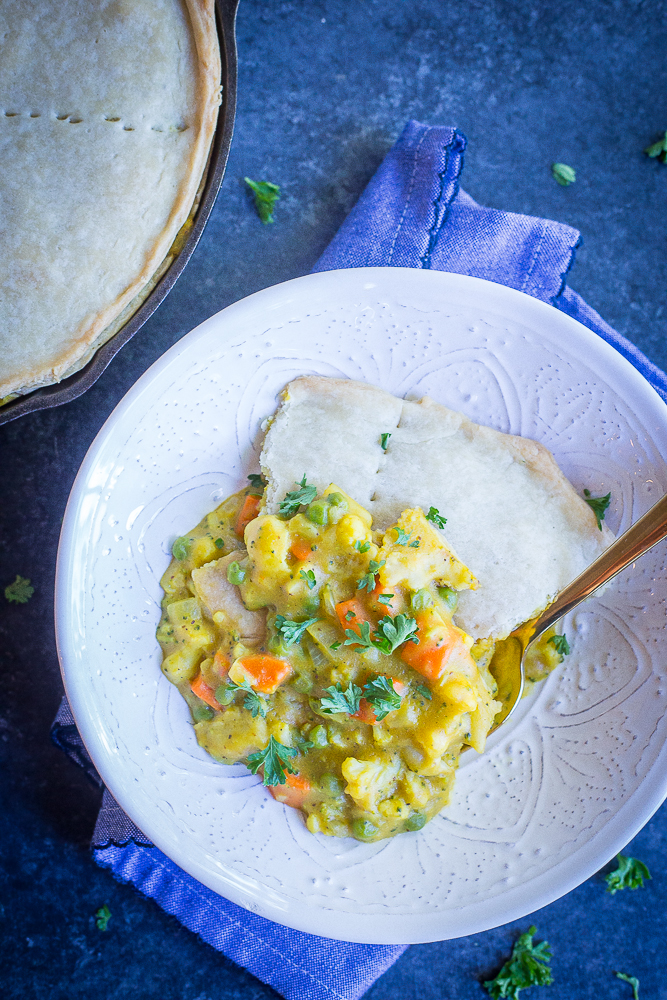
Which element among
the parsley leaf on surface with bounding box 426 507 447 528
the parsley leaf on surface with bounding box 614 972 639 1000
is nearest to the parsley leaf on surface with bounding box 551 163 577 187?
the parsley leaf on surface with bounding box 426 507 447 528

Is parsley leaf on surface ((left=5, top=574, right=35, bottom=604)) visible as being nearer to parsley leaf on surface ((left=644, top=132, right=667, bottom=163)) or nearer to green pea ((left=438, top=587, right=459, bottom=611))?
green pea ((left=438, top=587, right=459, bottom=611))

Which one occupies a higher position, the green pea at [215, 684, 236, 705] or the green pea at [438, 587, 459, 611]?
the green pea at [438, 587, 459, 611]

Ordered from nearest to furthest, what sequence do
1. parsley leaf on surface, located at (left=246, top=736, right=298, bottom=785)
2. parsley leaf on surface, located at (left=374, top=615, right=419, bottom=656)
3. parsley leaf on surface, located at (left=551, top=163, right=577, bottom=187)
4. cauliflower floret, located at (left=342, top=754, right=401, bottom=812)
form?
parsley leaf on surface, located at (left=374, top=615, right=419, bottom=656)
cauliflower floret, located at (left=342, top=754, right=401, bottom=812)
parsley leaf on surface, located at (left=246, top=736, right=298, bottom=785)
parsley leaf on surface, located at (left=551, top=163, right=577, bottom=187)

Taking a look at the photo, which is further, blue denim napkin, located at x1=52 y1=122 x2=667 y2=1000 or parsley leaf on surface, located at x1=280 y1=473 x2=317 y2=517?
blue denim napkin, located at x1=52 y1=122 x2=667 y2=1000

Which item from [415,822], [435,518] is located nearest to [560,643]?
[435,518]

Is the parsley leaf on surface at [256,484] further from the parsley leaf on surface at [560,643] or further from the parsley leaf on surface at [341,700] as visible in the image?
the parsley leaf on surface at [560,643]

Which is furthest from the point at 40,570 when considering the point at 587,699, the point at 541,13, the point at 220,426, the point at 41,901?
the point at 541,13

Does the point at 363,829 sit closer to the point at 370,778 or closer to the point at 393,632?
the point at 370,778

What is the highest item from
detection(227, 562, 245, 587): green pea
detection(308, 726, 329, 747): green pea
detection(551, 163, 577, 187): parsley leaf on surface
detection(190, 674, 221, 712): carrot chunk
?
detection(551, 163, 577, 187): parsley leaf on surface
